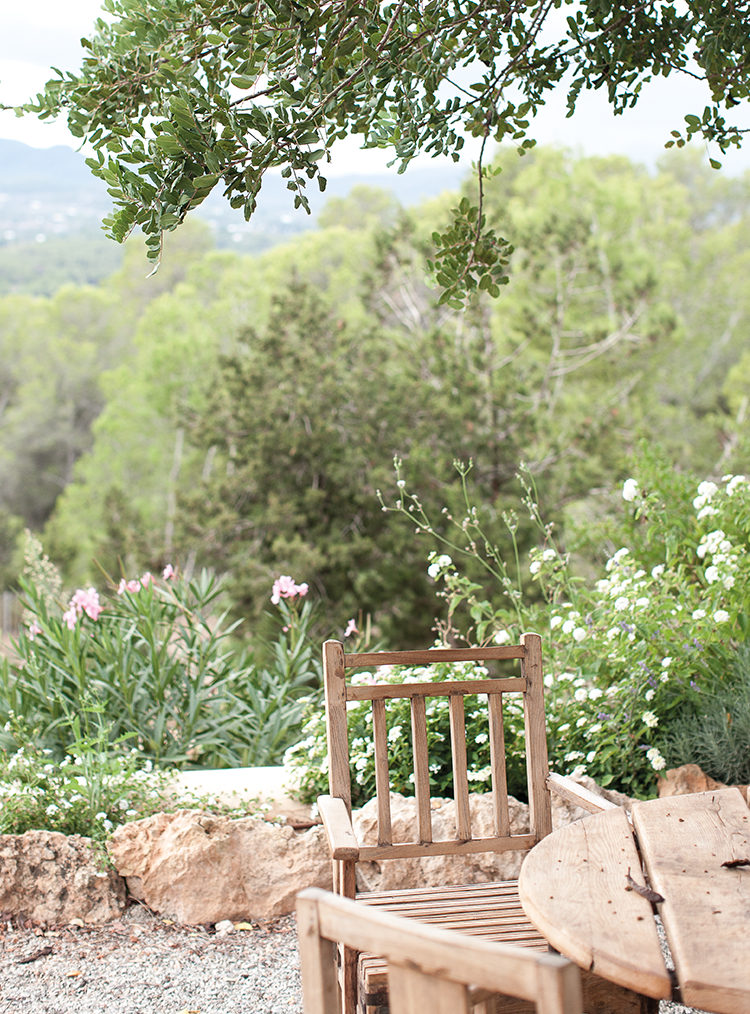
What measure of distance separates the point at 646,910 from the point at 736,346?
25.8 metres

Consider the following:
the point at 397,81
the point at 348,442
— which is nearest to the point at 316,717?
the point at 397,81

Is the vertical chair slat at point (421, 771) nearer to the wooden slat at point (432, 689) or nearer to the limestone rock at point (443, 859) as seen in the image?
the wooden slat at point (432, 689)

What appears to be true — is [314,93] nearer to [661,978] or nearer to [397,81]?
[397,81]

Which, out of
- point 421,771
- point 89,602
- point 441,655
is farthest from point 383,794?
point 89,602

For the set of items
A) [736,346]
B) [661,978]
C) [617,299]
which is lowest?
[661,978]

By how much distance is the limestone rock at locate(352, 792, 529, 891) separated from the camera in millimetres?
2559

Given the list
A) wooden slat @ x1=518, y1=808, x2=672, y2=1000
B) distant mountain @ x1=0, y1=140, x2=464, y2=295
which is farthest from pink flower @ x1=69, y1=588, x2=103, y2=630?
distant mountain @ x1=0, y1=140, x2=464, y2=295

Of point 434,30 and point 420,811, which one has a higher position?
point 434,30

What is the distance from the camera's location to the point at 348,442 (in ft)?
40.0

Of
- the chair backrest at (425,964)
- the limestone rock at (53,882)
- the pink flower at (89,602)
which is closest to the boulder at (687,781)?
the limestone rock at (53,882)

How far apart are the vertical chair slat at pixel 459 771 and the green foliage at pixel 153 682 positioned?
1.69 meters

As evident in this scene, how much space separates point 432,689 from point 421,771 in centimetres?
20

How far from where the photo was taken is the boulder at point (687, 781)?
264 centimetres

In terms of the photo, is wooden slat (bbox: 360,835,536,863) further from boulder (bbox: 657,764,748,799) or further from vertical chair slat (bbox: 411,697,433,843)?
boulder (bbox: 657,764,748,799)
